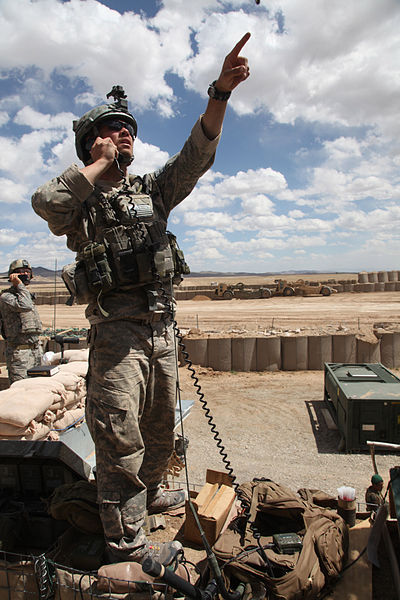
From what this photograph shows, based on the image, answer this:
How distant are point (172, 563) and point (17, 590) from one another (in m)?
0.94

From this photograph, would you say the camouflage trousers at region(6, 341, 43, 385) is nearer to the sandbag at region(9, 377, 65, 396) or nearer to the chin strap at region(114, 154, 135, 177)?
the sandbag at region(9, 377, 65, 396)

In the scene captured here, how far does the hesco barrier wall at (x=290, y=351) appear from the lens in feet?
32.4

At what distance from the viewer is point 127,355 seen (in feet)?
8.18

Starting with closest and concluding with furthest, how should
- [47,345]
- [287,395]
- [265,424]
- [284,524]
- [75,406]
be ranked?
1. [284,524]
2. [75,406]
3. [265,424]
4. [287,395]
5. [47,345]

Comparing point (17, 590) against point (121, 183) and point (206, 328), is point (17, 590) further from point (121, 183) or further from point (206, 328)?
Answer: point (206, 328)

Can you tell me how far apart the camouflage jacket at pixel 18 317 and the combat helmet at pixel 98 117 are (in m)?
5.00

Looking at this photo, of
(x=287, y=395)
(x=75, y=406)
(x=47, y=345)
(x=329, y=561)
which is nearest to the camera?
(x=329, y=561)

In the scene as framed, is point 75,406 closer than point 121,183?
No

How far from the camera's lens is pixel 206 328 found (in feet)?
57.4

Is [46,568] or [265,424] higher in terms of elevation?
[46,568]

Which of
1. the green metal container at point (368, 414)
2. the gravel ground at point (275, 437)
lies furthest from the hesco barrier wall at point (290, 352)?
the green metal container at point (368, 414)

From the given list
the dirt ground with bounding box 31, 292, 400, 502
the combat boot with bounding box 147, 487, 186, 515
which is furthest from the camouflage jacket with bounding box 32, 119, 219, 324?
the dirt ground with bounding box 31, 292, 400, 502

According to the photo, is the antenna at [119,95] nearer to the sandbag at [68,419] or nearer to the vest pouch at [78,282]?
the vest pouch at [78,282]

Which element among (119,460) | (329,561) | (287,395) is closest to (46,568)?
(119,460)
